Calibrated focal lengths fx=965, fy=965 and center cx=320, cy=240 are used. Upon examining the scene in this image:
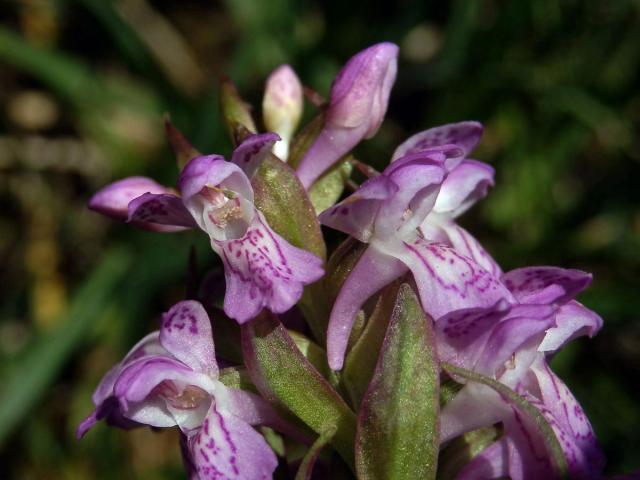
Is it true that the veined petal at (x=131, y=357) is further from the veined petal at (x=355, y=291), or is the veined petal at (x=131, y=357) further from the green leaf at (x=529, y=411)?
the green leaf at (x=529, y=411)

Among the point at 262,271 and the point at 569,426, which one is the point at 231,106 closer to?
the point at 262,271

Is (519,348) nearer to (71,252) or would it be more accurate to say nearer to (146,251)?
(146,251)

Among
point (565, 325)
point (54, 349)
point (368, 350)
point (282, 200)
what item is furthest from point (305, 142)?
point (54, 349)

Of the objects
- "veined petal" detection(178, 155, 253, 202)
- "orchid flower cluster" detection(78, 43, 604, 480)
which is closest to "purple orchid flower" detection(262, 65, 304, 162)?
"orchid flower cluster" detection(78, 43, 604, 480)

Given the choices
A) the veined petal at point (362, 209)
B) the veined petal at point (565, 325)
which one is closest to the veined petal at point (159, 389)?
the veined petal at point (362, 209)

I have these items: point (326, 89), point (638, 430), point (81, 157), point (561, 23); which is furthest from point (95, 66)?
point (638, 430)

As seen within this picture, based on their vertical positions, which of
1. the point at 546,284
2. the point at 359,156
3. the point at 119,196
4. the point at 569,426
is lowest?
the point at 359,156

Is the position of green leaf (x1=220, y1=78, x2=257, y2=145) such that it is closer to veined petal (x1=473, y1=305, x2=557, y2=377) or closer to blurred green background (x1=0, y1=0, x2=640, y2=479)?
veined petal (x1=473, y1=305, x2=557, y2=377)

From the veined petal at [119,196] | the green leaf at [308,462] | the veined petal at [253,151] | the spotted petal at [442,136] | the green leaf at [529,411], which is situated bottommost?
the green leaf at [529,411]
